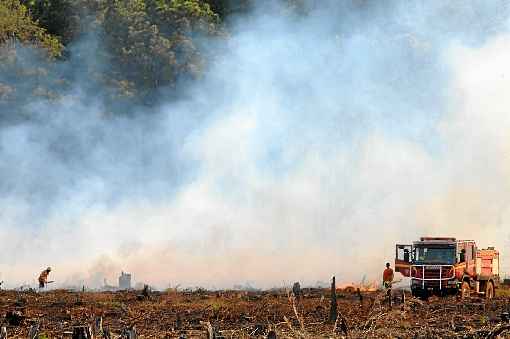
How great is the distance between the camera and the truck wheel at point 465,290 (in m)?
39.7

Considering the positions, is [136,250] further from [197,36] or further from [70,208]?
[197,36]

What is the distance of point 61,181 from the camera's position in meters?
58.0

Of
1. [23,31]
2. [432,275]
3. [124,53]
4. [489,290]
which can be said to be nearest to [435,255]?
[432,275]

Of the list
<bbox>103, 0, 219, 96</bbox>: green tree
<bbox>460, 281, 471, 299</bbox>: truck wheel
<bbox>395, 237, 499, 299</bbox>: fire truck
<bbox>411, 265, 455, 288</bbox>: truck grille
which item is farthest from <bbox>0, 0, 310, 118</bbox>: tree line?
<bbox>460, 281, 471, 299</bbox>: truck wheel

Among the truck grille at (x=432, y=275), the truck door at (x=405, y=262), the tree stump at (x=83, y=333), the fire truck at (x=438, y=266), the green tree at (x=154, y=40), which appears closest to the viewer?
the tree stump at (x=83, y=333)

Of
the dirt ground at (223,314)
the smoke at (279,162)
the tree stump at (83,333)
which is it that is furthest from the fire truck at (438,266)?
the tree stump at (83,333)

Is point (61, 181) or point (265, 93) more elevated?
point (265, 93)

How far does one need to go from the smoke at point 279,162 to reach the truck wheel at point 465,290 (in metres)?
10.1

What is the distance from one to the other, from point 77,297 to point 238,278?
1591 centimetres

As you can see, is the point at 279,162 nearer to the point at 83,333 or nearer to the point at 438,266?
the point at 438,266

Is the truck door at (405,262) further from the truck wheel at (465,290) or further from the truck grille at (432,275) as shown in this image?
the truck wheel at (465,290)

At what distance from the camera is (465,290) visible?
40.1 metres

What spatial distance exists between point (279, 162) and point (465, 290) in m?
19.0

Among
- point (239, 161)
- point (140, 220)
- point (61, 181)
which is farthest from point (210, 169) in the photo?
point (61, 181)
